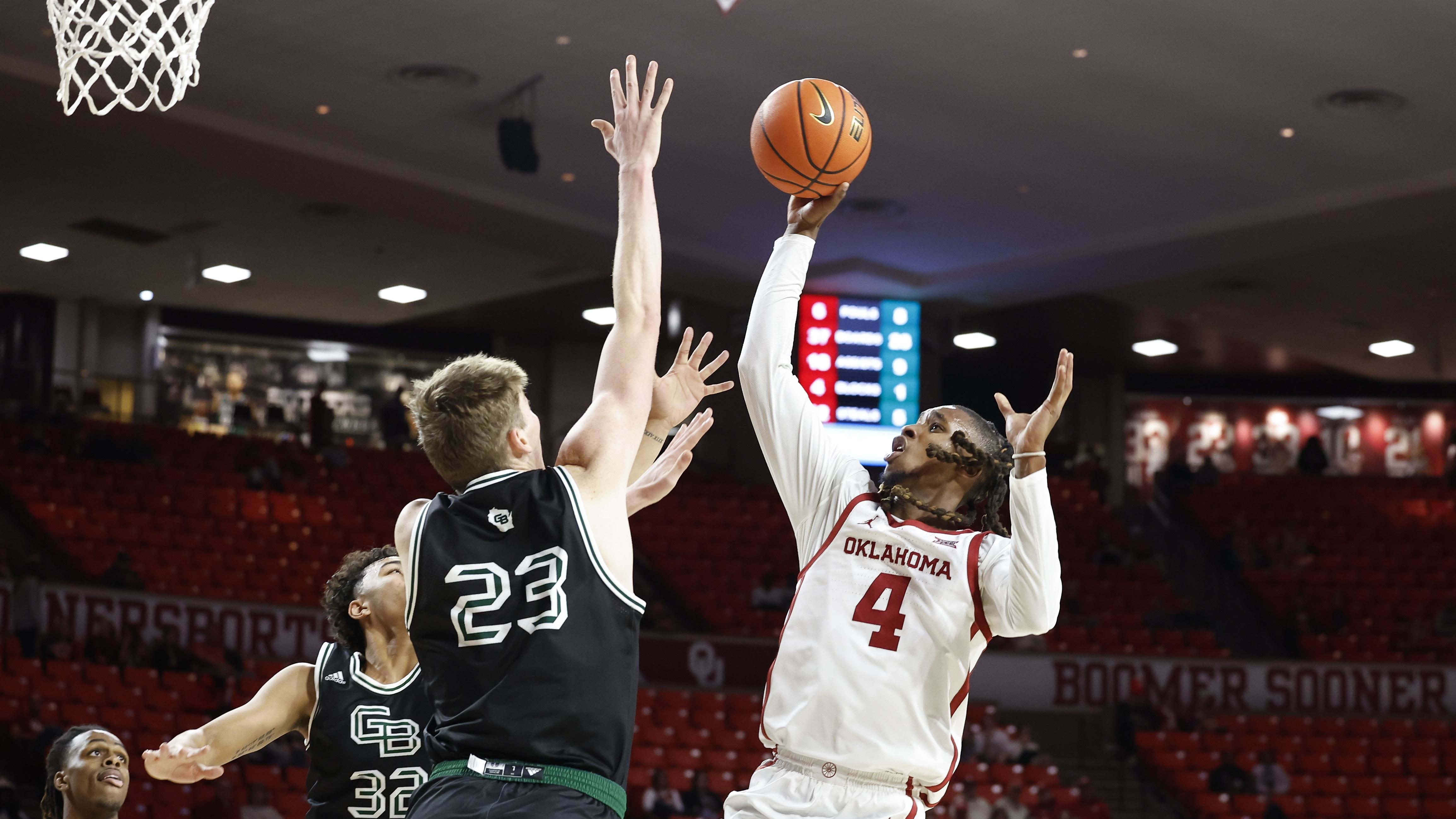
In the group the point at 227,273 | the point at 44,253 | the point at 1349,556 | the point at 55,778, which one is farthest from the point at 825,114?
the point at 1349,556

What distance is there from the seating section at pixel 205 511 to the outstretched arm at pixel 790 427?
10650mm

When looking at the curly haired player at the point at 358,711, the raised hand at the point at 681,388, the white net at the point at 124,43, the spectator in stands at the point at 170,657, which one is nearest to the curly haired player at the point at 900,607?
the raised hand at the point at 681,388

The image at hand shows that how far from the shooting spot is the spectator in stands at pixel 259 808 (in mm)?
9586

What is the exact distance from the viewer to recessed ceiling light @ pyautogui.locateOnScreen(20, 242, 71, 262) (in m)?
18.1

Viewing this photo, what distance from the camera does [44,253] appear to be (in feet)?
60.3

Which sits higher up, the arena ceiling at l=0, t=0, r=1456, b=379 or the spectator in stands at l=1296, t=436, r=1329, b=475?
the arena ceiling at l=0, t=0, r=1456, b=379

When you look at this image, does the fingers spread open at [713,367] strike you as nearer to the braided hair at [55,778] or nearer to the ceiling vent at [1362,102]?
the braided hair at [55,778]

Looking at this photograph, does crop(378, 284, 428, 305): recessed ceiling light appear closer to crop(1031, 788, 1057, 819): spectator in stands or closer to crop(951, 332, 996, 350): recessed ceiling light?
crop(951, 332, 996, 350): recessed ceiling light

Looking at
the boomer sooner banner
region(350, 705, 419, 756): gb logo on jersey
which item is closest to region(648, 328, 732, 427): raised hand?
region(350, 705, 419, 756): gb logo on jersey

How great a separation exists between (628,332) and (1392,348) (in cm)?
2056

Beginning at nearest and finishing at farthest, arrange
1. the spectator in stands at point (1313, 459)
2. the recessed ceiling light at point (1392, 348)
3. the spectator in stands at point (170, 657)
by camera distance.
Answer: the spectator in stands at point (170, 657) → the recessed ceiling light at point (1392, 348) → the spectator in stands at point (1313, 459)

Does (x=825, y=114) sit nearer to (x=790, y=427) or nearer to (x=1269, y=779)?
(x=790, y=427)

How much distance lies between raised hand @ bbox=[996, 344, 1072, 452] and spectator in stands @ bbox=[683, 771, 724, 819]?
8114 mm

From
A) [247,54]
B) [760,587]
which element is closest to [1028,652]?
[760,587]
